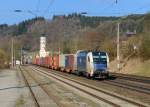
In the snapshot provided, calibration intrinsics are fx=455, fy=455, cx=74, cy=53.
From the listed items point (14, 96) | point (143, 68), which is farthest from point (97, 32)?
point (14, 96)

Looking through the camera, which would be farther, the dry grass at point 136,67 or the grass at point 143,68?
the dry grass at point 136,67

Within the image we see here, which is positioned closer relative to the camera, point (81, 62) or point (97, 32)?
point (81, 62)

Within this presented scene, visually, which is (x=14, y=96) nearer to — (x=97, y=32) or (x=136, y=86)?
(x=136, y=86)

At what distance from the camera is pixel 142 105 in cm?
2050

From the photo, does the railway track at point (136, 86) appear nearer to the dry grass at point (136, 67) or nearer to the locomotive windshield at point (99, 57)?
the locomotive windshield at point (99, 57)

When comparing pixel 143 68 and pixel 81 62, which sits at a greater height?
pixel 81 62

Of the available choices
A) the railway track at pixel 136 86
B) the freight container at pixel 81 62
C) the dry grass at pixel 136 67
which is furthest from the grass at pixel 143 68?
the railway track at pixel 136 86

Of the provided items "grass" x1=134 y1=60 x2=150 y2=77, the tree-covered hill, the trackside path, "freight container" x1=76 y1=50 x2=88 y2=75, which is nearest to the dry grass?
"grass" x1=134 y1=60 x2=150 y2=77

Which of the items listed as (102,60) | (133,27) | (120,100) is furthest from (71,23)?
(120,100)

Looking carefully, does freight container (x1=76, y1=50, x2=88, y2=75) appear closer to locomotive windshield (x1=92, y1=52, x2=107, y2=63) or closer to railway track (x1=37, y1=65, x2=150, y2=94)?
locomotive windshield (x1=92, y1=52, x2=107, y2=63)

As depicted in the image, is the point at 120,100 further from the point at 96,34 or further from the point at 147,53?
the point at 96,34

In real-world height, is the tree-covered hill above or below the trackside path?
above

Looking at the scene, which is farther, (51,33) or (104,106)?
(51,33)

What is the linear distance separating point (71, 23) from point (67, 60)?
3877 inches
